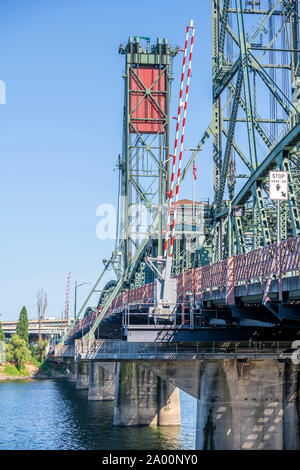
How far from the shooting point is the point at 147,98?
101m

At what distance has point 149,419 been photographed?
2638 inches

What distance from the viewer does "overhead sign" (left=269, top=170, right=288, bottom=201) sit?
110ft

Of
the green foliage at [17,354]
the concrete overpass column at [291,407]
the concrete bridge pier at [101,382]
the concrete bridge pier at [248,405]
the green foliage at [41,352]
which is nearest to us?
the concrete bridge pier at [248,405]

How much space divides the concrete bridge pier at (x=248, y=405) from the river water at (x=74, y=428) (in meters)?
11.2

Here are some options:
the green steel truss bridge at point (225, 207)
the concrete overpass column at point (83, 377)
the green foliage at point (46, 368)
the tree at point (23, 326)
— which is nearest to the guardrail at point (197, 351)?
the green steel truss bridge at point (225, 207)

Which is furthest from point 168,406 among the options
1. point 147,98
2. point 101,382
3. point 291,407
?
point 147,98

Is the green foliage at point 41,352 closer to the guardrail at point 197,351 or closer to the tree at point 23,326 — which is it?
the tree at point 23,326

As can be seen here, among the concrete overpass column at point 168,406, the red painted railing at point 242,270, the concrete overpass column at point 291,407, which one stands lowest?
the concrete overpass column at point 168,406

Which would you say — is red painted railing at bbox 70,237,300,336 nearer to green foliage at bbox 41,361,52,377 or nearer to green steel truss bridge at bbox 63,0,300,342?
green steel truss bridge at bbox 63,0,300,342

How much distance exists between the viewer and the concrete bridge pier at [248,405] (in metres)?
41.8

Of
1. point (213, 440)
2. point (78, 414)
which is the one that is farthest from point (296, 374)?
point (78, 414)

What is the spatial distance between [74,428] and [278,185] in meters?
40.1

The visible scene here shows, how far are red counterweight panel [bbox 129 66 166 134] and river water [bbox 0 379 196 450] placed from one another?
3755 cm

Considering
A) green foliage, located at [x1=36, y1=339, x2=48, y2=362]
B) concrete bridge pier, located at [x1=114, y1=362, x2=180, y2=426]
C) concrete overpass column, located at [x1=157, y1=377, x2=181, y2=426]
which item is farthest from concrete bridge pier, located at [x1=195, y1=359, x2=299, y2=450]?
green foliage, located at [x1=36, y1=339, x2=48, y2=362]
